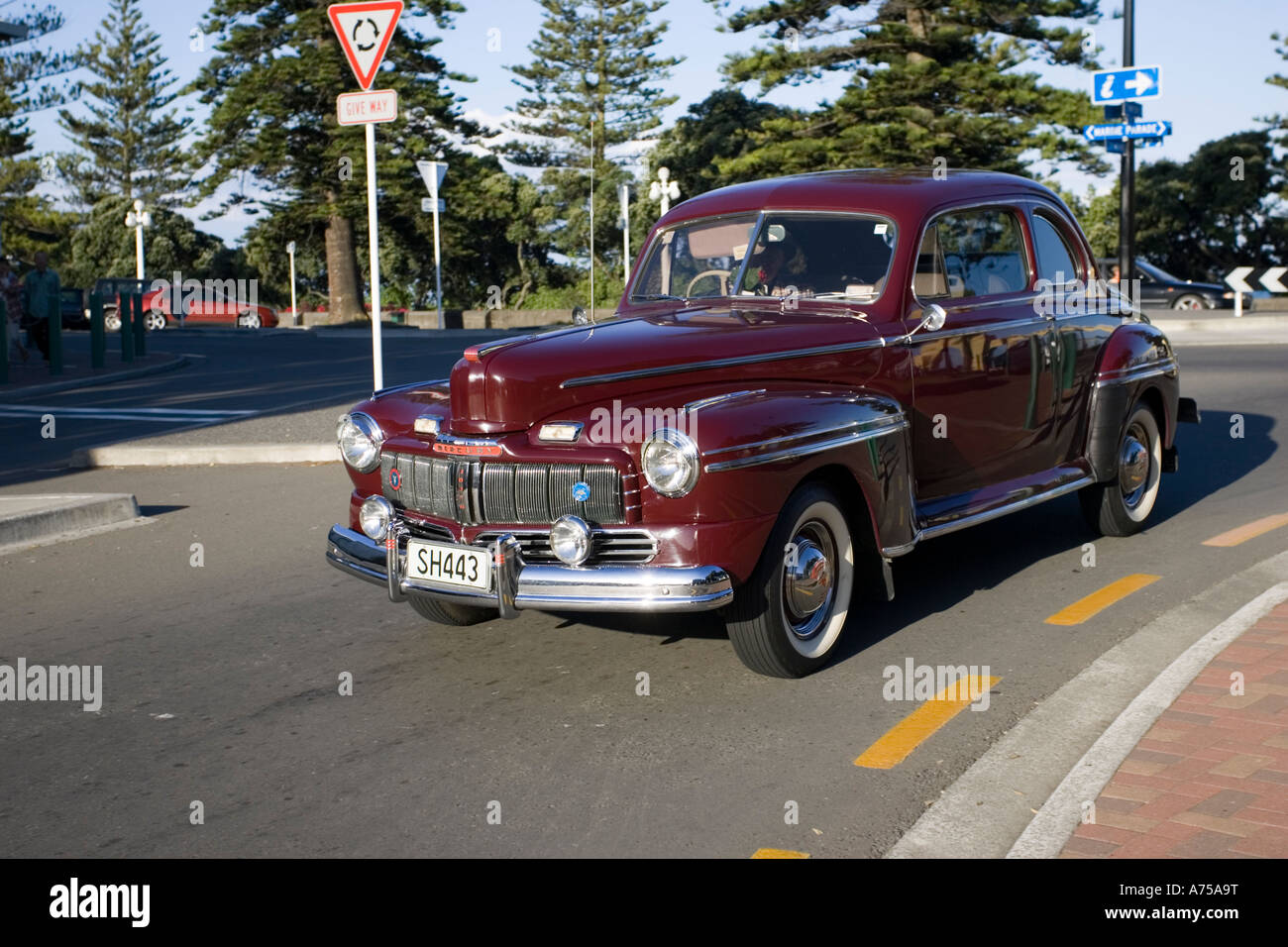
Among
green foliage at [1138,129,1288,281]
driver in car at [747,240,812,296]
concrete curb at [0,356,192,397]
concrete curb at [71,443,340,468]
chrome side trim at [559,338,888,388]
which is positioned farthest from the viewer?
green foliage at [1138,129,1288,281]

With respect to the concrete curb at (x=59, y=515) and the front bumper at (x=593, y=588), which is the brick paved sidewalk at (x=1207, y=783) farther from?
the concrete curb at (x=59, y=515)

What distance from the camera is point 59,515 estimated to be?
8461 millimetres

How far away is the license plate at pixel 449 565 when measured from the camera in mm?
4988

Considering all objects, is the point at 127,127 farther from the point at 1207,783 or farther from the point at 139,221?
the point at 1207,783

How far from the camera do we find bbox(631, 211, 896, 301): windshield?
246 inches

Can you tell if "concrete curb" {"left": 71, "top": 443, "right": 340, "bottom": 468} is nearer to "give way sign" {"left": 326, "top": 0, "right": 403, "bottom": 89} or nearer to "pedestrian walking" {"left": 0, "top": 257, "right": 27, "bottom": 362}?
"give way sign" {"left": 326, "top": 0, "right": 403, "bottom": 89}

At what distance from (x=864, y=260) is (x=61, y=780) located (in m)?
4.01

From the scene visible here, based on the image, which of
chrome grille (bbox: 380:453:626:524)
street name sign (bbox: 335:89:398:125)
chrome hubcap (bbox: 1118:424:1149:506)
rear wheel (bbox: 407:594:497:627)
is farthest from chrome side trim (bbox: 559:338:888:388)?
street name sign (bbox: 335:89:398:125)

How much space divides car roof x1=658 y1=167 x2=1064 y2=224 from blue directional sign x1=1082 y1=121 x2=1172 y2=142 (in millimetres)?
20112

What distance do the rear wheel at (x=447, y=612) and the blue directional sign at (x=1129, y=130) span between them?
22.7 m

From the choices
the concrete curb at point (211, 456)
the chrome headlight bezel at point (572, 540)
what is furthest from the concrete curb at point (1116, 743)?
the concrete curb at point (211, 456)

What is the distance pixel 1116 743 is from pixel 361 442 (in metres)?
3.35

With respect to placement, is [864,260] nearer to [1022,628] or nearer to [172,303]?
[1022,628]
